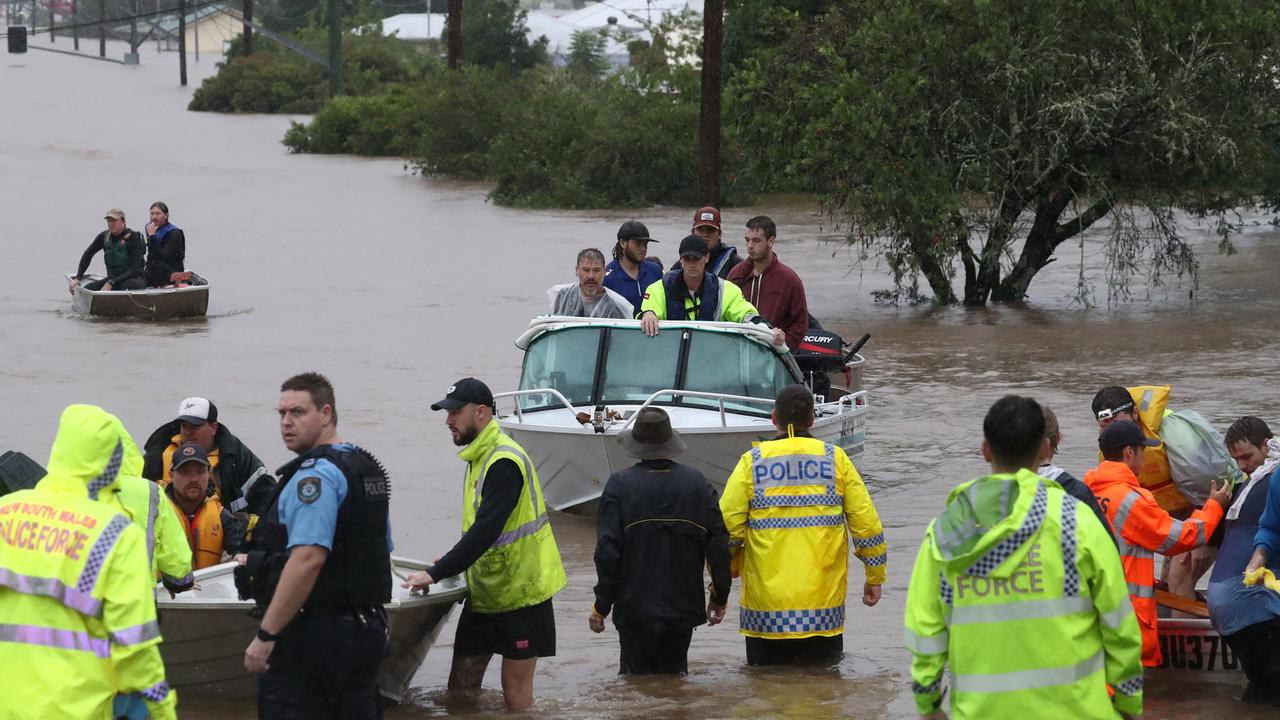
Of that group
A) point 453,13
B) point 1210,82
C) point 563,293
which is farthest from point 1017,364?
point 453,13

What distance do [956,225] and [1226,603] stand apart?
1836cm

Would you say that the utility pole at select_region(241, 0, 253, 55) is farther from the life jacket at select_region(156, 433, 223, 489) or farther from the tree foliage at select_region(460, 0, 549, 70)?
the life jacket at select_region(156, 433, 223, 489)

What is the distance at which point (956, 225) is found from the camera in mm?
25281

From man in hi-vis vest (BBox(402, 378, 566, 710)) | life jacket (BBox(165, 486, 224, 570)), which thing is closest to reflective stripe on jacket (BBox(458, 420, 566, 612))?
man in hi-vis vest (BBox(402, 378, 566, 710))

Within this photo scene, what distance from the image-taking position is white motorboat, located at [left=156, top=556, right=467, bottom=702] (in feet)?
24.2

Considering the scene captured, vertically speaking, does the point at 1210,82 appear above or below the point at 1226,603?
above

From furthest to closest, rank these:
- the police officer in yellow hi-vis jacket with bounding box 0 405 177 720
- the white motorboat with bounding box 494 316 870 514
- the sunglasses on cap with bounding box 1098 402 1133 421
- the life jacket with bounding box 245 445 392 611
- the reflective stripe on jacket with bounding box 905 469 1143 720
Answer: the white motorboat with bounding box 494 316 870 514, the sunglasses on cap with bounding box 1098 402 1133 421, the life jacket with bounding box 245 445 392 611, the police officer in yellow hi-vis jacket with bounding box 0 405 177 720, the reflective stripe on jacket with bounding box 905 469 1143 720

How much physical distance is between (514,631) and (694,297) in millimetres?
5431

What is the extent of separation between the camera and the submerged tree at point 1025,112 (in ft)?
78.9

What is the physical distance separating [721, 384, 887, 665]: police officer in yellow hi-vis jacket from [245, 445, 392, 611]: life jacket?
2.28 meters

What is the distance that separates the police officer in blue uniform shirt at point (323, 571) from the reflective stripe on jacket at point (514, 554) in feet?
5.02

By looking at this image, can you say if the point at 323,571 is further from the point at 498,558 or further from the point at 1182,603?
the point at 1182,603

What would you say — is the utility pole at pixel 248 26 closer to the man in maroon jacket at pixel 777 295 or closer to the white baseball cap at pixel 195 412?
the man in maroon jacket at pixel 777 295

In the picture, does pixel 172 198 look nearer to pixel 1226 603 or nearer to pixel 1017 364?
pixel 1017 364
